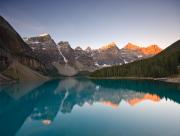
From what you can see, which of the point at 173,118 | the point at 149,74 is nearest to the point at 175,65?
the point at 149,74

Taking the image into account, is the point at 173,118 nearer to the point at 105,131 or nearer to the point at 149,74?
the point at 105,131

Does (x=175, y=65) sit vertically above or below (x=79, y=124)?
above

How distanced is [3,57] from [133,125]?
617 ft

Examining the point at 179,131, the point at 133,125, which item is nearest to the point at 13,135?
the point at 133,125

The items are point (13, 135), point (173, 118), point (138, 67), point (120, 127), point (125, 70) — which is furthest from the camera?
point (125, 70)

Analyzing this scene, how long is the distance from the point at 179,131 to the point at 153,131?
330cm

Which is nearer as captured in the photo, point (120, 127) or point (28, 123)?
point (120, 127)

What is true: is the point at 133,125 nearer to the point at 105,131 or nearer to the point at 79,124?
the point at 105,131

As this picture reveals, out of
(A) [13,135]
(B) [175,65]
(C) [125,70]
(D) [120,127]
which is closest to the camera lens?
(A) [13,135]

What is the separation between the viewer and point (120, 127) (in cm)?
2884

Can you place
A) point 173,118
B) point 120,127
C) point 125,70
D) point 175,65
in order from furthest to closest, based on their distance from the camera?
point 125,70 → point 175,65 → point 173,118 → point 120,127

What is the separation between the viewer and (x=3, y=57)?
636 feet

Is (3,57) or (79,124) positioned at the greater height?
(3,57)

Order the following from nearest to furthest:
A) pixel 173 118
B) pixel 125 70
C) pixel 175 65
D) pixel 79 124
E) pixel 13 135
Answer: pixel 13 135
pixel 79 124
pixel 173 118
pixel 175 65
pixel 125 70
